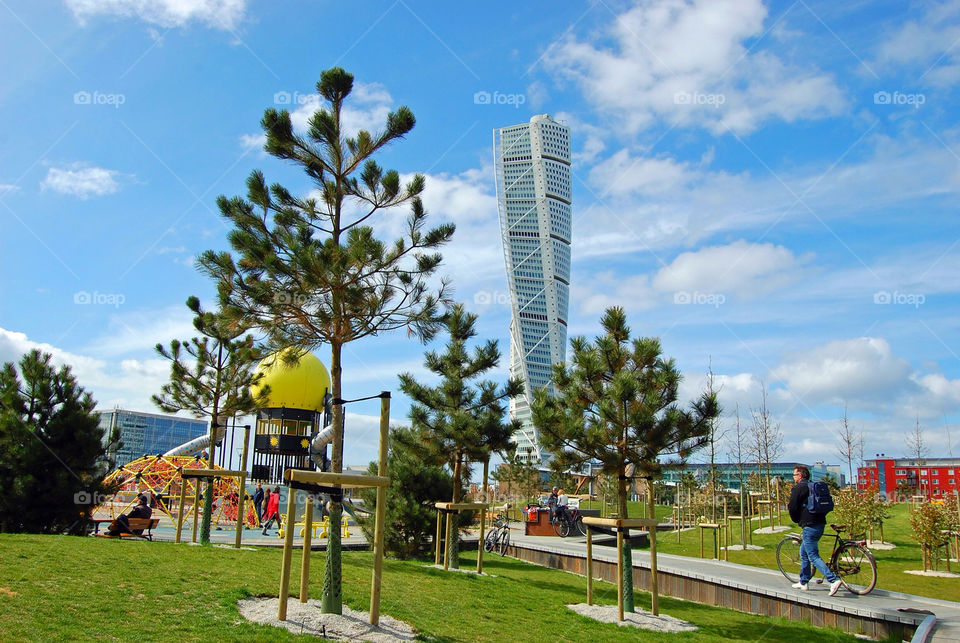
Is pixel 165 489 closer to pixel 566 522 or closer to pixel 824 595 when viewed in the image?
pixel 566 522

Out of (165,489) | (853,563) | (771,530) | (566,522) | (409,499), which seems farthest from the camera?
(165,489)

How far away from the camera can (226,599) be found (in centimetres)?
865

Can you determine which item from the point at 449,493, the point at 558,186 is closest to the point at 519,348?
the point at 558,186

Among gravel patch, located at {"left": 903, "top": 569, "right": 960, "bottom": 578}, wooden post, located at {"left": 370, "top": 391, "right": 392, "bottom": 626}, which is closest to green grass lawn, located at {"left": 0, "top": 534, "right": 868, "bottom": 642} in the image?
wooden post, located at {"left": 370, "top": 391, "right": 392, "bottom": 626}

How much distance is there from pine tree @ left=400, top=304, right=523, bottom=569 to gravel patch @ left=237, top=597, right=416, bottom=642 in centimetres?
726

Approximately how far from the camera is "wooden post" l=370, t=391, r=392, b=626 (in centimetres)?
818

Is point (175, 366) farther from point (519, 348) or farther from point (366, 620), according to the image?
point (519, 348)

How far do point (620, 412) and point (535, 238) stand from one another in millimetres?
164812

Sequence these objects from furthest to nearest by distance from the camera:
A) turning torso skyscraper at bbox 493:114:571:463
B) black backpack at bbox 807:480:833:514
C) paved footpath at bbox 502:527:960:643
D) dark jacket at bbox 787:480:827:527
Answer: turning torso skyscraper at bbox 493:114:571:463
dark jacket at bbox 787:480:827:527
black backpack at bbox 807:480:833:514
paved footpath at bbox 502:527:960:643

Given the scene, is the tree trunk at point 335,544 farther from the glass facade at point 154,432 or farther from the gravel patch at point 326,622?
the glass facade at point 154,432

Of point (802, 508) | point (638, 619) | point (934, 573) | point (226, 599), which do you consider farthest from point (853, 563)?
point (226, 599)

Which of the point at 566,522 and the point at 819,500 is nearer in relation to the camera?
the point at 819,500

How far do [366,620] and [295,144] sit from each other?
6.95 m

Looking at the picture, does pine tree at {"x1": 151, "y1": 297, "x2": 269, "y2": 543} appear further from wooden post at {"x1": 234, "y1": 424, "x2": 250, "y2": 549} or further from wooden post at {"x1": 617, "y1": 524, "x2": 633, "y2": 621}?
wooden post at {"x1": 617, "y1": 524, "x2": 633, "y2": 621}
